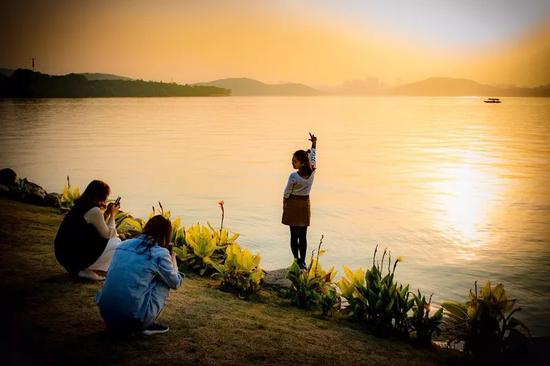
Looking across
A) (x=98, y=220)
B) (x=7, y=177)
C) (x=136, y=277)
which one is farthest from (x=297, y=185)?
(x=7, y=177)

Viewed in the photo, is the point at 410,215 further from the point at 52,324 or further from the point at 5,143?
the point at 5,143

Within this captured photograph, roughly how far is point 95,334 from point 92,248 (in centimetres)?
172

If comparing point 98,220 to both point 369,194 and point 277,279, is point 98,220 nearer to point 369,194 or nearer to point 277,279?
point 277,279

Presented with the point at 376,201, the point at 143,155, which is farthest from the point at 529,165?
the point at 143,155

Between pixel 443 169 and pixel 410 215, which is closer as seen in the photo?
pixel 410 215

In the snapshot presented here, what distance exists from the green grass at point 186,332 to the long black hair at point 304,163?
6.47 feet

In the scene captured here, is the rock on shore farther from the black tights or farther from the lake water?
the black tights

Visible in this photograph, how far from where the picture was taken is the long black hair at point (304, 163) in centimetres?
783

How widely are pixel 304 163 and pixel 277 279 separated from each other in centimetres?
196

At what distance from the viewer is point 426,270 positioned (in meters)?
11.2

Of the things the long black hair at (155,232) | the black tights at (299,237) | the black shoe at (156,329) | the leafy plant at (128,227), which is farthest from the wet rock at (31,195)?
the long black hair at (155,232)

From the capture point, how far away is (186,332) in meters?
5.35

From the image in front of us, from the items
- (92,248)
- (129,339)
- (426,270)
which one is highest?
(92,248)

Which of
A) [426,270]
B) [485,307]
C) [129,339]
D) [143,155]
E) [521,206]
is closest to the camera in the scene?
[129,339]
